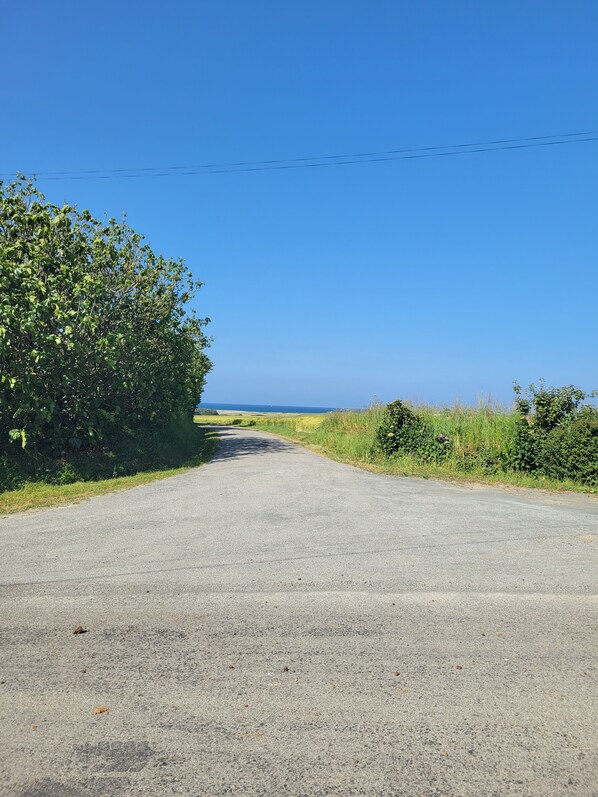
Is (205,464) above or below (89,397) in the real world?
below

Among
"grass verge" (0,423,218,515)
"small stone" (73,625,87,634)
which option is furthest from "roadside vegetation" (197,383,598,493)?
"small stone" (73,625,87,634)

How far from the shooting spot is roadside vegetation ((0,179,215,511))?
12.0 metres

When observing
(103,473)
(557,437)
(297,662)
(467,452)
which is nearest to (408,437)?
(467,452)

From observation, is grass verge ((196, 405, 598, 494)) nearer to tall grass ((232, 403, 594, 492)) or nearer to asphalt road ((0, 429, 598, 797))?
tall grass ((232, 403, 594, 492))

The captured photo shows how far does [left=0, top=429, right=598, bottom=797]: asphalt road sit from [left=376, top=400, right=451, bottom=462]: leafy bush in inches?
367

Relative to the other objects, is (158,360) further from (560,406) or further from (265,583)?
(265,583)

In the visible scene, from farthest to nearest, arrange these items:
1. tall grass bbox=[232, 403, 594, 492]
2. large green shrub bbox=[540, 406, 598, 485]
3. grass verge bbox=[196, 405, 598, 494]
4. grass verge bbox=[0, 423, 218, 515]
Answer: tall grass bbox=[232, 403, 594, 492] → grass verge bbox=[196, 405, 598, 494] → large green shrub bbox=[540, 406, 598, 485] → grass verge bbox=[0, 423, 218, 515]

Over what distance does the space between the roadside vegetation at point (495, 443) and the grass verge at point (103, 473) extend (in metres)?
6.30

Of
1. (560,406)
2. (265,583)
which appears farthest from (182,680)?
(560,406)

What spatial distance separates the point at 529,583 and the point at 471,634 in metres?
1.63

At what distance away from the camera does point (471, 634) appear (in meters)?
4.23

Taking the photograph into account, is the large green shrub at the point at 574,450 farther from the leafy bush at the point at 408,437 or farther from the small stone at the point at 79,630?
the small stone at the point at 79,630

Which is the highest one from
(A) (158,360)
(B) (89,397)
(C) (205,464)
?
(A) (158,360)

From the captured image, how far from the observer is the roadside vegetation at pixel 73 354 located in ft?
39.4
